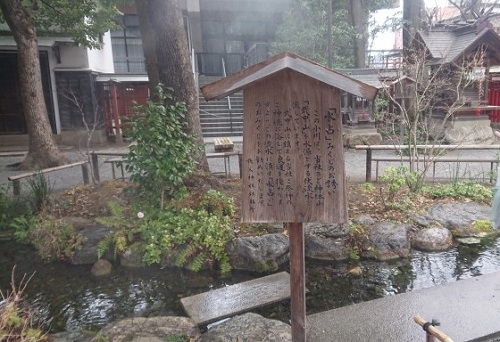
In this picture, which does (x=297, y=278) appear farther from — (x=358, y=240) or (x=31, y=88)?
(x=31, y=88)

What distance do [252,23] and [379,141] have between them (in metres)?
13.4

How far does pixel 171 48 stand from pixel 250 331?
5.32 metres

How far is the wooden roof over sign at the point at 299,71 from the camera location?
283cm

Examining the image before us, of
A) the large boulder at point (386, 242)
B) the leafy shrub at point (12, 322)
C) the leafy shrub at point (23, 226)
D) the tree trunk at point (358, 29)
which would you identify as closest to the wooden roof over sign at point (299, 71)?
the leafy shrub at point (12, 322)

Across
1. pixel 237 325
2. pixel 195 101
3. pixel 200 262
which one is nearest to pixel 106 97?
pixel 195 101

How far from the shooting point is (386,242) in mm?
6078

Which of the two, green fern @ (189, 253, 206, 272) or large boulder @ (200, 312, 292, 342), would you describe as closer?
large boulder @ (200, 312, 292, 342)

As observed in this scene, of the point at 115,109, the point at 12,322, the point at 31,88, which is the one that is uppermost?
the point at 31,88

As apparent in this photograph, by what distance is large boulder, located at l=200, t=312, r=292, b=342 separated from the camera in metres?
3.69

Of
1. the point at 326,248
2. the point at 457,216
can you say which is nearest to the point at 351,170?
the point at 457,216

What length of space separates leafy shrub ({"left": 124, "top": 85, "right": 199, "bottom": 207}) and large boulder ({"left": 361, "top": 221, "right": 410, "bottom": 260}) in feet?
10.4

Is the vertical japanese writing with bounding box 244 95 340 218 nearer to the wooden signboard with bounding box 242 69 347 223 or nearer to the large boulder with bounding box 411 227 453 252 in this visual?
the wooden signboard with bounding box 242 69 347 223

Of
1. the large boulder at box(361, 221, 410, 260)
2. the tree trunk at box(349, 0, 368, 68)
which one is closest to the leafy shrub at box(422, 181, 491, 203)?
the large boulder at box(361, 221, 410, 260)

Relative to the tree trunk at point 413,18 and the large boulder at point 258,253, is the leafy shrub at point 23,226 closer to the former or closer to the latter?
the large boulder at point 258,253
